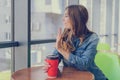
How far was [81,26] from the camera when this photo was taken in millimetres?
2061

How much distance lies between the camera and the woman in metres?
1.94

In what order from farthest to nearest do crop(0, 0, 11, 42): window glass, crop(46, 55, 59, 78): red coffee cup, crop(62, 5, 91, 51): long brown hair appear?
crop(0, 0, 11, 42): window glass → crop(62, 5, 91, 51): long brown hair → crop(46, 55, 59, 78): red coffee cup

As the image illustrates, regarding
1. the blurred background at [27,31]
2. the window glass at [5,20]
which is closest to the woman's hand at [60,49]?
the blurred background at [27,31]

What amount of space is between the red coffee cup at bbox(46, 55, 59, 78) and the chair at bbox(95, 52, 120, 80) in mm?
708

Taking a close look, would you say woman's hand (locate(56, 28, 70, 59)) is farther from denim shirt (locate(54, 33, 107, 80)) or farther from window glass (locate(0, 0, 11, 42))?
window glass (locate(0, 0, 11, 42))

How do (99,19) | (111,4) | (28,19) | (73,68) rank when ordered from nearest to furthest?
1. (73,68)
2. (28,19)
3. (99,19)
4. (111,4)

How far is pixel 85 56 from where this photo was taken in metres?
1.92

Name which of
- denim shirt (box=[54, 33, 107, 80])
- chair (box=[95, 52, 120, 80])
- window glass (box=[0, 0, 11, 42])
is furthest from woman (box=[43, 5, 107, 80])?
window glass (box=[0, 0, 11, 42])

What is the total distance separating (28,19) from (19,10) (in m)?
0.18

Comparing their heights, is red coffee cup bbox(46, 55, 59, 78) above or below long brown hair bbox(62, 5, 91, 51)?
below

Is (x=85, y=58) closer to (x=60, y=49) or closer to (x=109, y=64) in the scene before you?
(x=60, y=49)

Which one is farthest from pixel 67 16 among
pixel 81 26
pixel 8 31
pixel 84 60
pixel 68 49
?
pixel 8 31

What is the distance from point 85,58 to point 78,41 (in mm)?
214

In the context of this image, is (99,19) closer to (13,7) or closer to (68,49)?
(13,7)
